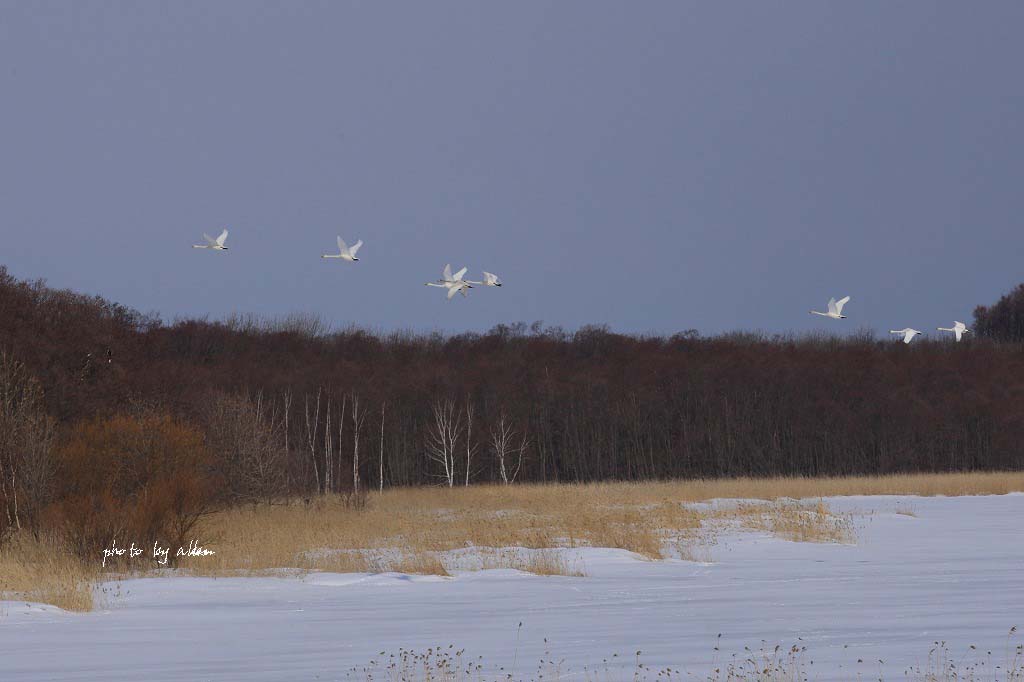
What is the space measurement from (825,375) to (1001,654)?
66.9 metres

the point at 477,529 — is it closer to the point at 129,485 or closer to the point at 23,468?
the point at 129,485

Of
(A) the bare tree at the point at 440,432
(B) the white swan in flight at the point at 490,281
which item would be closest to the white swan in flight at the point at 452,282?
(B) the white swan in flight at the point at 490,281

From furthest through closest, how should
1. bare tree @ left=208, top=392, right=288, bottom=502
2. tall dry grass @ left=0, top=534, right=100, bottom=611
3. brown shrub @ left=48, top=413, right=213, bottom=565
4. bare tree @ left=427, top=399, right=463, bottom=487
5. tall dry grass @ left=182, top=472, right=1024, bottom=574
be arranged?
bare tree @ left=427, top=399, right=463, bottom=487 → bare tree @ left=208, top=392, right=288, bottom=502 → tall dry grass @ left=182, top=472, right=1024, bottom=574 → brown shrub @ left=48, top=413, right=213, bottom=565 → tall dry grass @ left=0, top=534, right=100, bottom=611

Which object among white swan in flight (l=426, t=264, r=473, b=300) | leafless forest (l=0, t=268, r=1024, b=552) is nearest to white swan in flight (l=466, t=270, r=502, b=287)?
white swan in flight (l=426, t=264, r=473, b=300)

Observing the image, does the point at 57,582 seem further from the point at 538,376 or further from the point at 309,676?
the point at 538,376

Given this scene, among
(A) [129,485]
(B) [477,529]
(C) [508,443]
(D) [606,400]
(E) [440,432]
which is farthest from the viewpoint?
(D) [606,400]

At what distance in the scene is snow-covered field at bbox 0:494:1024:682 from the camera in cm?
1033

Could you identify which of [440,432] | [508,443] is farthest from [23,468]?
[508,443]

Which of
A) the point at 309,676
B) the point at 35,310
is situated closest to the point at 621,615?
the point at 309,676

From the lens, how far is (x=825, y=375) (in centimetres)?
7494

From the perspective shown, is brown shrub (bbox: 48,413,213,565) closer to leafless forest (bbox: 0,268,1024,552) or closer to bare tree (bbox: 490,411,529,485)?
leafless forest (bbox: 0,268,1024,552)

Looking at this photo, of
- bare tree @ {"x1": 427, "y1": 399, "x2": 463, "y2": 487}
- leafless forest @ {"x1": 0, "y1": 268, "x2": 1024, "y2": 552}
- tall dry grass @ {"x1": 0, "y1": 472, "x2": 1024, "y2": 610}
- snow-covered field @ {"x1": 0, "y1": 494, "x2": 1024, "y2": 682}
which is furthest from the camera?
leafless forest @ {"x1": 0, "y1": 268, "x2": 1024, "y2": 552}

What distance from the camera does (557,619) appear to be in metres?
13.3

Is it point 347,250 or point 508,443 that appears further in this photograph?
point 508,443
